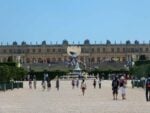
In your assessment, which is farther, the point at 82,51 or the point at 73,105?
the point at 82,51

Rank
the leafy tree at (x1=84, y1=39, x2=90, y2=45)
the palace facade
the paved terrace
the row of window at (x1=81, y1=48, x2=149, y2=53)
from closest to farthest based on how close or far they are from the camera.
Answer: the paved terrace < the palace facade < the row of window at (x1=81, y1=48, x2=149, y2=53) < the leafy tree at (x1=84, y1=39, x2=90, y2=45)

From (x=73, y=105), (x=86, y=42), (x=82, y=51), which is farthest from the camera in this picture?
(x=86, y=42)

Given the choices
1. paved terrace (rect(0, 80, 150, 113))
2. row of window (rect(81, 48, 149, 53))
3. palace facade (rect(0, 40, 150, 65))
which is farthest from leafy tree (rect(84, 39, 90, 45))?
paved terrace (rect(0, 80, 150, 113))

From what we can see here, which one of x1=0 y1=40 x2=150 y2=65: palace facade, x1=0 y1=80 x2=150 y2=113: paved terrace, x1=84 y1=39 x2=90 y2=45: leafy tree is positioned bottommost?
x1=0 y1=80 x2=150 y2=113: paved terrace

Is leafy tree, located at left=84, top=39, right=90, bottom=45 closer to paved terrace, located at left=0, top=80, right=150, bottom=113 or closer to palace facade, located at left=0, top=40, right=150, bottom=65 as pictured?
palace facade, located at left=0, top=40, right=150, bottom=65

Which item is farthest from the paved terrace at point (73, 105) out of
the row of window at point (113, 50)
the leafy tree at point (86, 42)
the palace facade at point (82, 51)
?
the leafy tree at point (86, 42)

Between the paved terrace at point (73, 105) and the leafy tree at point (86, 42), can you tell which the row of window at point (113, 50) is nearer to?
the leafy tree at point (86, 42)

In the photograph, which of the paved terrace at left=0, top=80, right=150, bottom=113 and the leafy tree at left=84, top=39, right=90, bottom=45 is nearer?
the paved terrace at left=0, top=80, right=150, bottom=113

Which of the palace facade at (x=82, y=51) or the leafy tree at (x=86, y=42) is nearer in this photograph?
the palace facade at (x=82, y=51)

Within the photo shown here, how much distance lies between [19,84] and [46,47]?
336 ft

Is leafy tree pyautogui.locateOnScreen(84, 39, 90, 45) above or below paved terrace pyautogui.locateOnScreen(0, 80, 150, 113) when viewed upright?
above

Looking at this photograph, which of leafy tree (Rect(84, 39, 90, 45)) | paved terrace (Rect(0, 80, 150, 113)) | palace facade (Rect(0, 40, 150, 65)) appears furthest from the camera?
leafy tree (Rect(84, 39, 90, 45))

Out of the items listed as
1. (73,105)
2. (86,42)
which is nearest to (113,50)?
(86,42)

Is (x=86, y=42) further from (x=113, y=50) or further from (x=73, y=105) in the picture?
(x=73, y=105)
